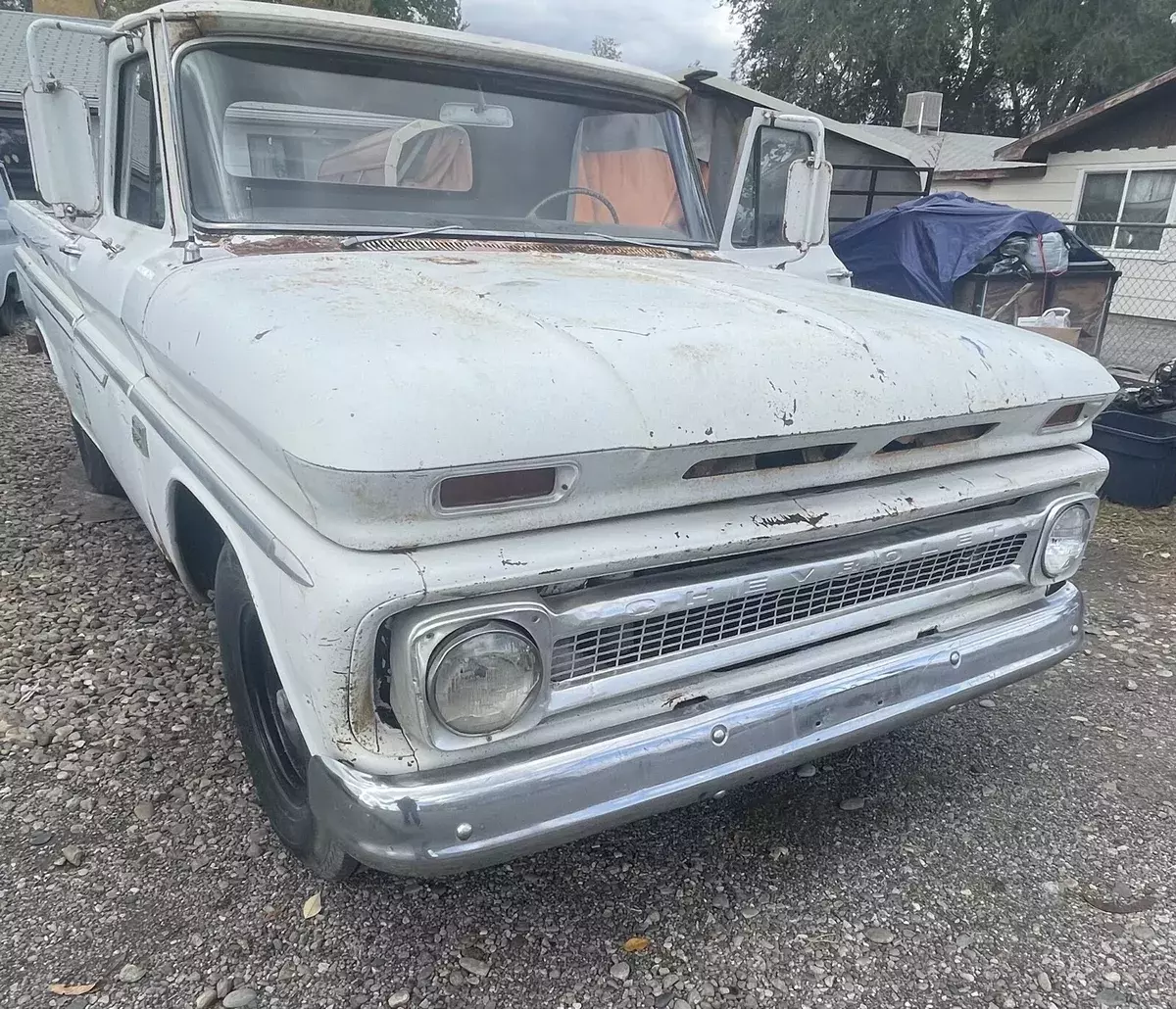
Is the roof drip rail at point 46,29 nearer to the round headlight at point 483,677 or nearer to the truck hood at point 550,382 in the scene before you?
the truck hood at point 550,382

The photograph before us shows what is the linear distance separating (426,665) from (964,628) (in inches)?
55.8

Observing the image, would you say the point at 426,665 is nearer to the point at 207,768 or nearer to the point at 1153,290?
the point at 207,768

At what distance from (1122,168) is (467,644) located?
1473cm

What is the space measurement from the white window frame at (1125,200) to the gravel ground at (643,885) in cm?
1182

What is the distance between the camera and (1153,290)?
1265 centimetres

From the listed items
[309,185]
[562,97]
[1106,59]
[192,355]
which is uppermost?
[1106,59]

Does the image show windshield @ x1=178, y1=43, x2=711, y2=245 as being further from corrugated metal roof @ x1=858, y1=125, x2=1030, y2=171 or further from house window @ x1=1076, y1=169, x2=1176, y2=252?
corrugated metal roof @ x1=858, y1=125, x2=1030, y2=171

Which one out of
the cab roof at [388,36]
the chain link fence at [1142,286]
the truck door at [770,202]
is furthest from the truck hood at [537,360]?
the chain link fence at [1142,286]

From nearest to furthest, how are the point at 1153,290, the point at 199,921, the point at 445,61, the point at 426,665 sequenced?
the point at 426,665, the point at 199,921, the point at 445,61, the point at 1153,290

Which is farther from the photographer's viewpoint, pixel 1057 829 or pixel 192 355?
pixel 1057 829

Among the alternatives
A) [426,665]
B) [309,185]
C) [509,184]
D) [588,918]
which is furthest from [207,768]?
[509,184]

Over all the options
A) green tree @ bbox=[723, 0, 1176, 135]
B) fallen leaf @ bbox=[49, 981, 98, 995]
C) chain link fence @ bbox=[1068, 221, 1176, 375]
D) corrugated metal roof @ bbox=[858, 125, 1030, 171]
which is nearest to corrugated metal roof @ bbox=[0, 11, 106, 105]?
corrugated metal roof @ bbox=[858, 125, 1030, 171]

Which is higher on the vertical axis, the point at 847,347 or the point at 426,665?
the point at 847,347

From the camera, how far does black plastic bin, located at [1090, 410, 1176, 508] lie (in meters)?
5.12
